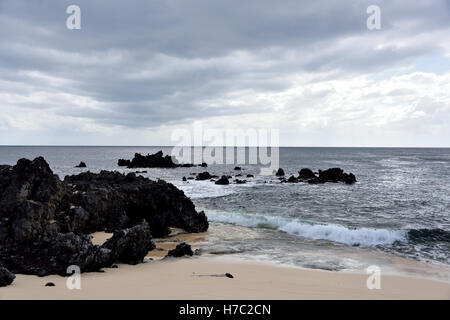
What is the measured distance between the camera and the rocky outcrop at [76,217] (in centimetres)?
1005

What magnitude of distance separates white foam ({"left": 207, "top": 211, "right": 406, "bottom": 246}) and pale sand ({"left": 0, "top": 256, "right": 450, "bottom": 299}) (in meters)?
6.90

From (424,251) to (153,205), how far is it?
48.1ft

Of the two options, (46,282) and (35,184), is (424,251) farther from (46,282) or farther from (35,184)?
(35,184)

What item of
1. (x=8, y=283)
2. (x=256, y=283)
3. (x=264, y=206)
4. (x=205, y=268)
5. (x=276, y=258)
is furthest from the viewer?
(x=264, y=206)

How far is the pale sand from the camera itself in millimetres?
7984

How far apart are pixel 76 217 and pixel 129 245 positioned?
5.41 m

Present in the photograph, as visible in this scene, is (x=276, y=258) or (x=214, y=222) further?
(x=214, y=222)

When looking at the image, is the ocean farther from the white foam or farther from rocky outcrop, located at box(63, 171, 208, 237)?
rocky outcrop, located at box(63, 171, 208, 237)

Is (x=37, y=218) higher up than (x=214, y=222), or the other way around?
(x=37, y=218)

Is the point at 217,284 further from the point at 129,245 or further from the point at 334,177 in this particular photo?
the point at 334,177

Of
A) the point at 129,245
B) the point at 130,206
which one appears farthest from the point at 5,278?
the point at 130,206

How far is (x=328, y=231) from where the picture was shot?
19297mm

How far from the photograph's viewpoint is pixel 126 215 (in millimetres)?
19250

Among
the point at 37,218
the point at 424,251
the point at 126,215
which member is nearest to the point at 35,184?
the point at 37,218
